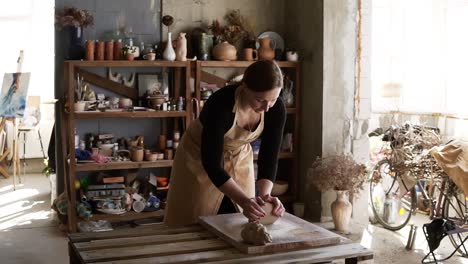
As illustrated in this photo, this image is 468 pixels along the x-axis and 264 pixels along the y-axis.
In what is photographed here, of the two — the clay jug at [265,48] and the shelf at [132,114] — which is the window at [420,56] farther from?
the shelf at [132,114]

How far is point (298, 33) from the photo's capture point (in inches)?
239

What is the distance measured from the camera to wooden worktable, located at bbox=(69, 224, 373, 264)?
236 centimetres

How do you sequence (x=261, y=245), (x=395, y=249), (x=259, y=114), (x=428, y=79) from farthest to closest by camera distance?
(x=428, y=79), (x=395, y=249), (x=259, y=114), (x=261, y=245)

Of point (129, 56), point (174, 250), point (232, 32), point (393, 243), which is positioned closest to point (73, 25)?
point (129, 56)

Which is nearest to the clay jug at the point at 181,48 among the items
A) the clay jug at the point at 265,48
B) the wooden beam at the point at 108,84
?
the wooden beam at the point at 108,84

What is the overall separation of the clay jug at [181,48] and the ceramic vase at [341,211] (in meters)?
1.81

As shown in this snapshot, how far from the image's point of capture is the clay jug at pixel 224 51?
5738 mm

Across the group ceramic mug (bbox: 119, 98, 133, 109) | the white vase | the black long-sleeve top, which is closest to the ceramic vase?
the white vase

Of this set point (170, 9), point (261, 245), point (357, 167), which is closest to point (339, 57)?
point (357, 167)

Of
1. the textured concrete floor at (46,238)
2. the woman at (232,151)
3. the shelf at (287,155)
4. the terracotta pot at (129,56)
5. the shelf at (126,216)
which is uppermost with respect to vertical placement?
the terracotta pot at (129,56)

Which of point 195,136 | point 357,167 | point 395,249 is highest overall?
point 195,136

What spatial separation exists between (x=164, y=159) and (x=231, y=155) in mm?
2466

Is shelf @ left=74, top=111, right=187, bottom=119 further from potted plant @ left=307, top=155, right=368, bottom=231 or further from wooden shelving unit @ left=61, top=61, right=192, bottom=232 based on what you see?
potted plant @ left=307, top=155, right=368, bottom=231

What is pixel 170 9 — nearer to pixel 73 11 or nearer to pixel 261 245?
pixel 73 11
